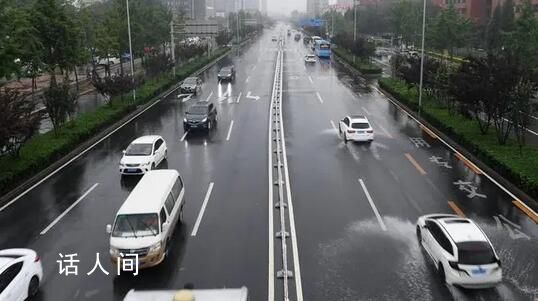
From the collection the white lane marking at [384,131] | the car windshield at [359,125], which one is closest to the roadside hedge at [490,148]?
the white lane marking at [384,131]

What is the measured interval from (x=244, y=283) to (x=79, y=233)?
6.72 metres

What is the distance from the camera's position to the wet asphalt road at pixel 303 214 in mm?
14227

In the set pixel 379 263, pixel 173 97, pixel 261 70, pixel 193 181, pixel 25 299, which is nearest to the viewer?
pixel 25 299

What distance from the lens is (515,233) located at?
17250 mm

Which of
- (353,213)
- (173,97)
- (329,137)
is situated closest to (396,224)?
(353,213)

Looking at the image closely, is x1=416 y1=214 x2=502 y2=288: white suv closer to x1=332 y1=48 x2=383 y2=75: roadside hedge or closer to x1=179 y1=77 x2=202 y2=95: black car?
x1=179 y1=77 x2=202 y2=95: black car

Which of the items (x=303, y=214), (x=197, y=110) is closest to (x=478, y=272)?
(x=303, y=214)

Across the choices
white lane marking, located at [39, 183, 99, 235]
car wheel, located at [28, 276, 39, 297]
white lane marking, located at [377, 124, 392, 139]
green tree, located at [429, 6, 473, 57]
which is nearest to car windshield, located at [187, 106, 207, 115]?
white lane marking, located at [39, 183, 99, 235]

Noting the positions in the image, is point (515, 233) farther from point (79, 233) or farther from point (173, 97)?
point (173, 97)

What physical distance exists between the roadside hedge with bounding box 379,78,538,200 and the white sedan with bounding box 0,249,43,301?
1706 centimetres

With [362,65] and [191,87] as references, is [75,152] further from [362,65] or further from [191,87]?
[362,65]

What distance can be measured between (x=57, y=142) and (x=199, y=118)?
832 centimetres

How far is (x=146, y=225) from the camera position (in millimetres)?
14977

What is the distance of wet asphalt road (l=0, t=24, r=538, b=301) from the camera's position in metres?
14.2
